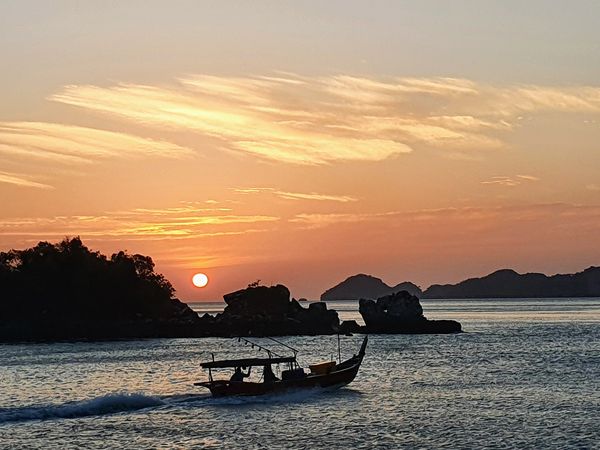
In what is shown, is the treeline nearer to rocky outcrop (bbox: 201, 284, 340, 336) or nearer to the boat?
rocky outcrop (bbox: 201, 284, 340, 336)

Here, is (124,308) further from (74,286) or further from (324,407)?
(324,407)

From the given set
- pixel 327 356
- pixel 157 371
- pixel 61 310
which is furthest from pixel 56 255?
pixel 157 371

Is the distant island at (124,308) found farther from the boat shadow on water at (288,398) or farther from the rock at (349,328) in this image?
the boat shadow on water at (288,398)

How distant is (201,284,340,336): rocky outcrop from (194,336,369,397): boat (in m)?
83.4

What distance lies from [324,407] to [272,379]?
17.3ft

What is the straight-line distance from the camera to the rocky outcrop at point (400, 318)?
14675 centimetres

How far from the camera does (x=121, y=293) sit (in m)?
157

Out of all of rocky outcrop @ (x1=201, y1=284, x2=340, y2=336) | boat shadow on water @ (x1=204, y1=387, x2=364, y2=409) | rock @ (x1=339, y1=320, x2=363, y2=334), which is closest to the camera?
boat shadow on water @ (x1=204, y1=387, x2=364, y2=409)

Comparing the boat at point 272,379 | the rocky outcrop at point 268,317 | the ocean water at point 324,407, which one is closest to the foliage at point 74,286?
the rocky outcrop at point 268,317

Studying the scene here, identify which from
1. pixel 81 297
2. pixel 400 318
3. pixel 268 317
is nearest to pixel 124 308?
pixel 81 297

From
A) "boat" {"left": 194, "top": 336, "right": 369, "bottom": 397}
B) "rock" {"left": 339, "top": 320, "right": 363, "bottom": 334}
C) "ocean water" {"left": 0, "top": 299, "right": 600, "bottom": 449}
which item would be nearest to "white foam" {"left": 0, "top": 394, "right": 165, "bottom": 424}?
"ocean water" {"left": 0, "top": 299, "right": 600, "bottom": 449}

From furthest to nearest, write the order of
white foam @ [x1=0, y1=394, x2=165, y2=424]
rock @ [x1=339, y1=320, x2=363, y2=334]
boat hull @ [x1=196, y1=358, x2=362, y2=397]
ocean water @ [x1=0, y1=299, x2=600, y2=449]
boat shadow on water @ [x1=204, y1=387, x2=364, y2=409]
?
rock @ [x1=339, y1=320, x2=363, y2=334] < boat hull @ [x1=196, y1=358, x2=362, y2=397] < boat shadow on water @ [x1=204, y1=387, x2=364, y2=409] < white foam @ [x1=0, y1=394, x2=165, y2=424] < ocean water @ [x1=0, y1=299, x2=600, y2=449]

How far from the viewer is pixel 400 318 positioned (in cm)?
14762

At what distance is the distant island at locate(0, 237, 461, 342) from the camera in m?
147
